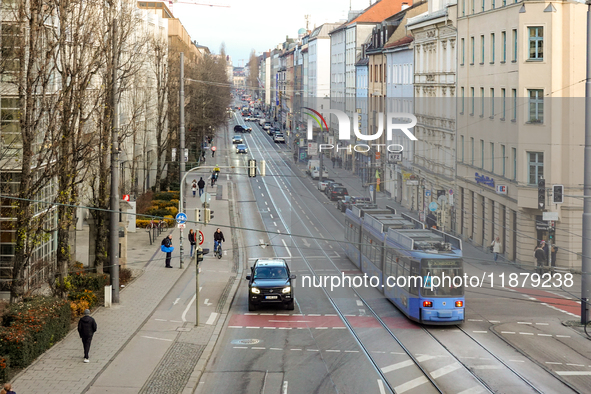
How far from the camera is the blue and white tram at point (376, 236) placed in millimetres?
29641

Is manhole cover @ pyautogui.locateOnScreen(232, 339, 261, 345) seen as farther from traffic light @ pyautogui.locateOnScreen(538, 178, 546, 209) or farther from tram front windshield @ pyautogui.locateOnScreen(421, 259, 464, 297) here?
traffic light @ pyautogui.locateOnScreen(538, 178, 546, 209)

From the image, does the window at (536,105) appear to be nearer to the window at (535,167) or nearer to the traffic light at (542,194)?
the window at (535,167)

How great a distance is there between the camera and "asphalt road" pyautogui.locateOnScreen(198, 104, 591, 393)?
1766cm

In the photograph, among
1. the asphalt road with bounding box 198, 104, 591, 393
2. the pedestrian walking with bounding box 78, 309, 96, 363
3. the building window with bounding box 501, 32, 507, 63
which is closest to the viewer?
the asphalt road with bounding box 198, 104, 591, 393

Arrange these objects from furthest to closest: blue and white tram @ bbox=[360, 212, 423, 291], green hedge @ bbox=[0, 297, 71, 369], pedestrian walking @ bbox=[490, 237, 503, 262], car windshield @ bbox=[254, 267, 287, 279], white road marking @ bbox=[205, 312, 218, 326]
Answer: pedestrian walking @ bbox=[490, 237, 503, 262]
blue and white tram @ bbox=[360, 212, 423, 291]
car windshield @ bbox=[254, 267, 287, 279]
white road marking @ bbox=[205, 312, 218, 326]
green hedge @ bbox=[0, 297, 71, 369]

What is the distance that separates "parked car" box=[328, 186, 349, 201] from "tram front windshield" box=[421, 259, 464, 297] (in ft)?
97.7

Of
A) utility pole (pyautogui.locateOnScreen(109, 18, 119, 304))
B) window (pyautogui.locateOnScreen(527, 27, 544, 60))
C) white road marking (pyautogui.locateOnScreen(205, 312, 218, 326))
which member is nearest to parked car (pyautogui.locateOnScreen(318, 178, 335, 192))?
window (pyautogui.locateOnScreen(527, 27, 544, 60))

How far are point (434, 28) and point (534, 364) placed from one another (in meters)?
37.3

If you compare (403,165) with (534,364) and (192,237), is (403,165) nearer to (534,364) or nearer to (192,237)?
(192,237)

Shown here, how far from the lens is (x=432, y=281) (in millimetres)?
23703

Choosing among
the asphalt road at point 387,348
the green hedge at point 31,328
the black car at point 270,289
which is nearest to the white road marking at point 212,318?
the asphalt road at point 387,348

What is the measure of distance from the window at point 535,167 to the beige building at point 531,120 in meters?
0.05

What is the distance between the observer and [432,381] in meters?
17.6

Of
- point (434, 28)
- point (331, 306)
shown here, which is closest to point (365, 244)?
point (331, 306)
